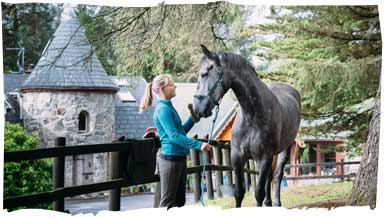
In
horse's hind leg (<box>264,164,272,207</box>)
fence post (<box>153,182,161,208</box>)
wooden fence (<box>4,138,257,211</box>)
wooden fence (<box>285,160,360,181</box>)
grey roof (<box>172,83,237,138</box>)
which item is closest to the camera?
wooden fence (<box>4,138,257,211</box>)

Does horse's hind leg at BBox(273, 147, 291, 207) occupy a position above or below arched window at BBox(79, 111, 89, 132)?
below

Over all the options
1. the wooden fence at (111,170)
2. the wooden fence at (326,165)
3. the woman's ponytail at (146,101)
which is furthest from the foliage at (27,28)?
the wooden fence at (326,165)

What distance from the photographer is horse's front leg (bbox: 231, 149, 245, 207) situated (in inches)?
141

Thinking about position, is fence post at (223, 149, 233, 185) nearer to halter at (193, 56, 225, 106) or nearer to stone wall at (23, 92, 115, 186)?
halter at (193, 56, 225, 106)

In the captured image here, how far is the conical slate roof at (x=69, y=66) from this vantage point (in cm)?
345

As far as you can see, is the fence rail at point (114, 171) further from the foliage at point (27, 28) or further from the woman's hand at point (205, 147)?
the foliage at point (27, 28)

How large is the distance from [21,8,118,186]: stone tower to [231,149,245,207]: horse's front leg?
26.9 inches

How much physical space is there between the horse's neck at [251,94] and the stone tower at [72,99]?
67 cm

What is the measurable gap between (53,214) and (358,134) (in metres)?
1.81

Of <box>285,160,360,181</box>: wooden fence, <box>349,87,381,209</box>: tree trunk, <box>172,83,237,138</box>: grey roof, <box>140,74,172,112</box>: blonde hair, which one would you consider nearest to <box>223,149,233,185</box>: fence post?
<box>172,83,237,138</box>: grey roof

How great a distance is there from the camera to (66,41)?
3.51m

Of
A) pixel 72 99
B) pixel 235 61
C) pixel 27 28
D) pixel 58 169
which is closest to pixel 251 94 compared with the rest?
pixel 235 61

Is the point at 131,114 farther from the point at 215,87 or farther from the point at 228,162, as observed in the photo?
the point at 228,162

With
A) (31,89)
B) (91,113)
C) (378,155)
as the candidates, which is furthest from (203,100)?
(378,155)
